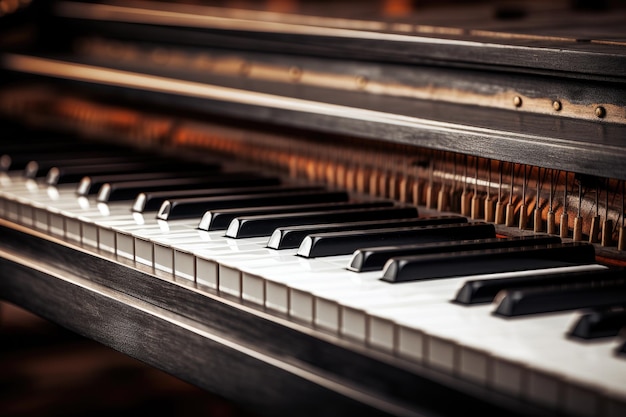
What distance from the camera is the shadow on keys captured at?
3.45 metres

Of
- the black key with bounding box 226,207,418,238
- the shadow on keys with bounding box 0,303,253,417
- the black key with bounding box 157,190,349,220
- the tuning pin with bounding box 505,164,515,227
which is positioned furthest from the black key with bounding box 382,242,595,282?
the shadow on keys with bounding box 0,303,253,417

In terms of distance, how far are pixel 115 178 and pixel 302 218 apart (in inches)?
29.3

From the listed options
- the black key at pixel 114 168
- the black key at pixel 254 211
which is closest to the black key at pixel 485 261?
the black key at pixel 254 211

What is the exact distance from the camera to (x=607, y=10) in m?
3.56

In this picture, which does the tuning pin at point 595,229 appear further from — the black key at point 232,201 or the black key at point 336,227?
the black key at point 232,201

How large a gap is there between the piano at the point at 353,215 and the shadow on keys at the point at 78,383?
0.90m

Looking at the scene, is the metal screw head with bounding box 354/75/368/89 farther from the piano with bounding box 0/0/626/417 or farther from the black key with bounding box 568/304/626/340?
the black key with bounding box 568/304/626/340

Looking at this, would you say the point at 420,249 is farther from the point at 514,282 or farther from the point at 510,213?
the point at 510,213

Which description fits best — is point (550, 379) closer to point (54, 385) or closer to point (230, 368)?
point (230, 368)

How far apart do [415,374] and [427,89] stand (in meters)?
1.07

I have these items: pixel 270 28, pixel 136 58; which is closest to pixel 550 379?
pixel 270 28

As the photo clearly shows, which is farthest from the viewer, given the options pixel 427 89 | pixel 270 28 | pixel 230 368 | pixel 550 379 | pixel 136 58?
pixel 136 58

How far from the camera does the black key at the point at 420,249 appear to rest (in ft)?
5.65

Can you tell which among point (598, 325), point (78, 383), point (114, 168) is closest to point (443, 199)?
point (598, 325)
